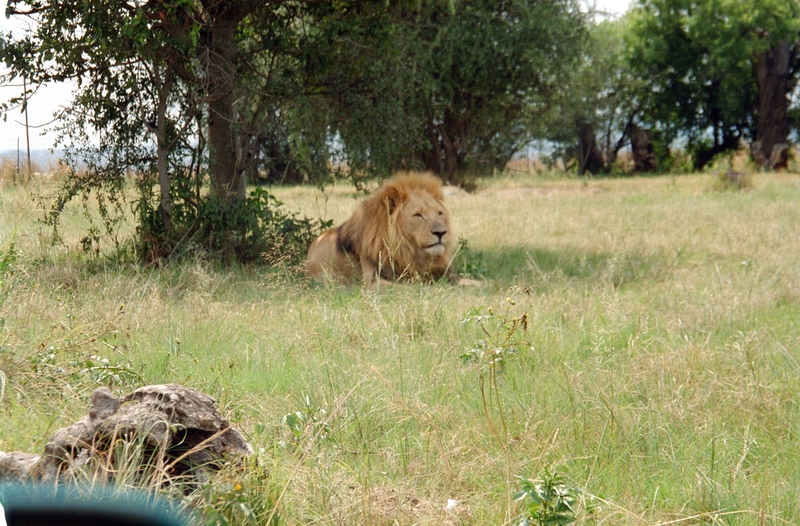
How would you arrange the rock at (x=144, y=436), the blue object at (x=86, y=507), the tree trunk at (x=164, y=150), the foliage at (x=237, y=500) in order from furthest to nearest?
the tree trunk at (x=164, y=150) < the rock at (x=144, y=436) < the foliage at (x=237, y=500) < the blue object at (x=86, y=507)

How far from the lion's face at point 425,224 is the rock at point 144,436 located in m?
5.14

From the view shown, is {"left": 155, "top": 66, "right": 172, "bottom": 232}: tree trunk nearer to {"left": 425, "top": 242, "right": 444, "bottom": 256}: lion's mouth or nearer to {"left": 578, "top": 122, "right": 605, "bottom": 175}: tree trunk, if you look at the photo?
{"left": 425, "top": 242, "right": 444, "bottom": 256}: lion's mouth

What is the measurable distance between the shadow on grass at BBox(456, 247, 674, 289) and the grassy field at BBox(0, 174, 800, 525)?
125 mm

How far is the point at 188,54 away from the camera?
8.25 m

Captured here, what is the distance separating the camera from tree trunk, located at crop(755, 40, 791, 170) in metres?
28.0

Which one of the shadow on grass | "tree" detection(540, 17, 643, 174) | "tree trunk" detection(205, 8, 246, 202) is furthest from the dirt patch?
"tree" detection(540, 17, 643, 174)

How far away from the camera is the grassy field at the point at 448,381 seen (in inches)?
123

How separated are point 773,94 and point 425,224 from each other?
24.7 metres

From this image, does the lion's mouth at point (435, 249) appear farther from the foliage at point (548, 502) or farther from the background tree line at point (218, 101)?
the foliage at point (548, 502)

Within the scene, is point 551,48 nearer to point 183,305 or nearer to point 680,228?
point 680,228

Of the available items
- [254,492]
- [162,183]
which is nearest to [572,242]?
[162,183]

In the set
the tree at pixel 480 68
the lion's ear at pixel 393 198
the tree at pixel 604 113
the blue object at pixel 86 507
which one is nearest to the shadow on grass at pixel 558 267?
the lion's ear at pixel 393 198

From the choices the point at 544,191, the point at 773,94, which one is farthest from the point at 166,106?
the point at 773,94

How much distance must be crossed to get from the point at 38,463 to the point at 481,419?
6.53 ft
